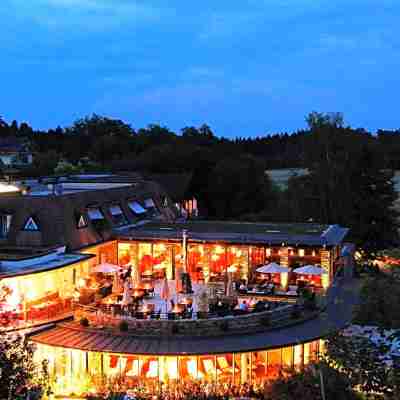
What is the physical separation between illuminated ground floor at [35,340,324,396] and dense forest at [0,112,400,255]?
18505mm

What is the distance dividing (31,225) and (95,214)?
360 centimetres

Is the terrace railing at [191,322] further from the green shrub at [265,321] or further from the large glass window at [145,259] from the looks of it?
the large glass window at [145,259]

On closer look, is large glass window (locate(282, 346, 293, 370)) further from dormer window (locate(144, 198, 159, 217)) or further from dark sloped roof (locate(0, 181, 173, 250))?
dormer window (locate(144, 198, 159, 217))

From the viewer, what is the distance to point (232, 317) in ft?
60.5

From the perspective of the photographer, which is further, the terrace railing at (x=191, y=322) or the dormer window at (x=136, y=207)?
the dormer window at (x=136, y=207)

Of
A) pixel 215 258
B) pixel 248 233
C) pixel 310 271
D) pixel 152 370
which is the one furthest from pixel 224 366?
pixel 248 233

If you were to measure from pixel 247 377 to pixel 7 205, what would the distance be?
40.3 ft

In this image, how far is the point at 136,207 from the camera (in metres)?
29.8

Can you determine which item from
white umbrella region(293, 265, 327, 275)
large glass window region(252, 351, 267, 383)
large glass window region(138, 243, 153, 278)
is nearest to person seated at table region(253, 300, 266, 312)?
large glass window region(252, 351, 267, 383)

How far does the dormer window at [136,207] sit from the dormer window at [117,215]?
1.10 metres

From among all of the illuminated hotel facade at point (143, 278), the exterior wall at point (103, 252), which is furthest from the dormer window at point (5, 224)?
the exterior wall at point (103, 252)

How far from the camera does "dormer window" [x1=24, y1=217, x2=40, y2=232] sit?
2283cm

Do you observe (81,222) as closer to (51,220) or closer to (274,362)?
(51,220)

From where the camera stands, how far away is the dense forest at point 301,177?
34469 mm
